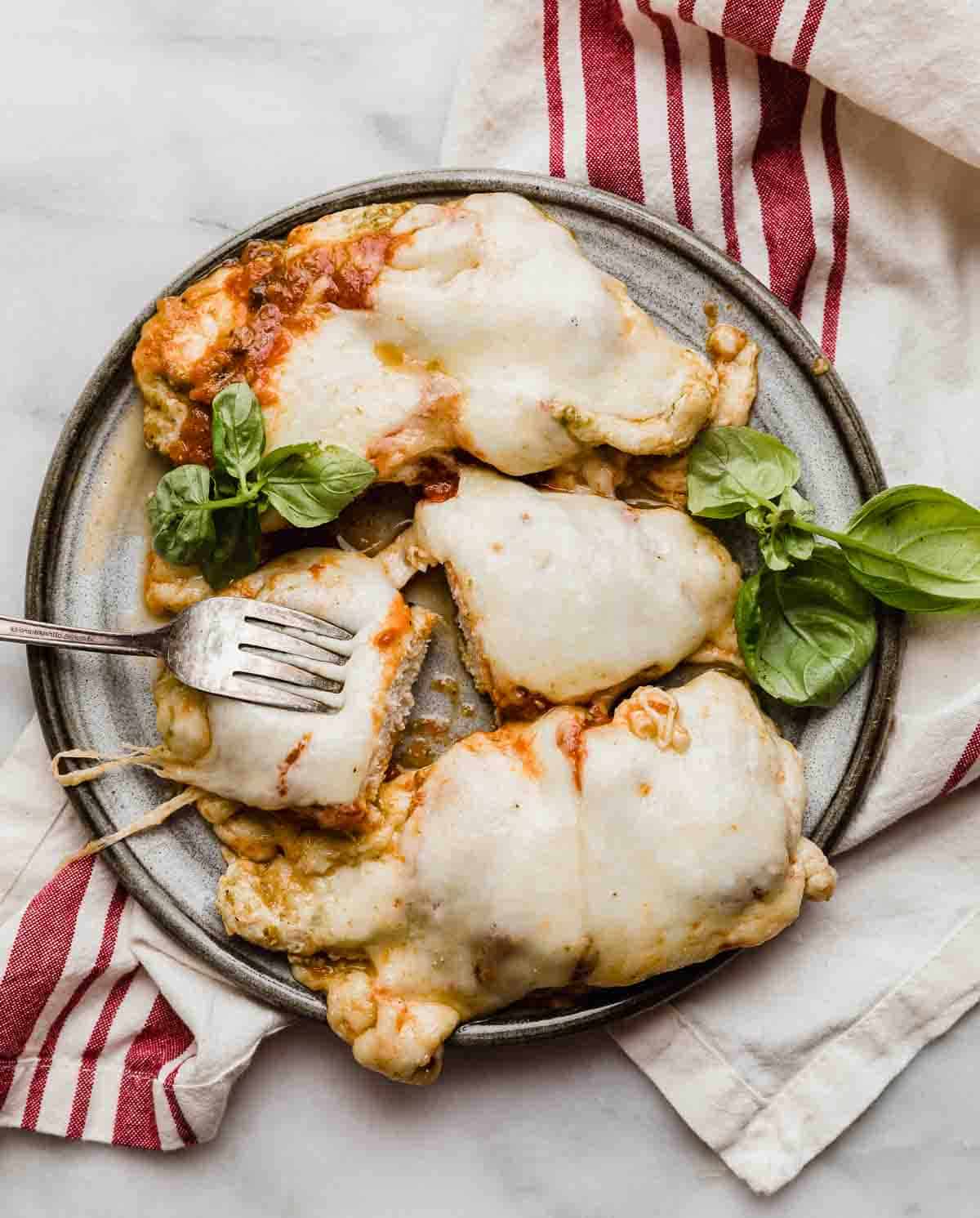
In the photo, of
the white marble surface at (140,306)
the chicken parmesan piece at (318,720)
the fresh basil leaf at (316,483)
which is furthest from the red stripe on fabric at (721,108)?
the chicken parmesan piece at (318,720)

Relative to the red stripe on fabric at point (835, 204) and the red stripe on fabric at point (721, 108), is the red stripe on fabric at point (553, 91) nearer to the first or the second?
the red stripe on fabric at point (721, 108)

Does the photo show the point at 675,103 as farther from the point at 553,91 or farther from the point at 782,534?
the point at 782,534

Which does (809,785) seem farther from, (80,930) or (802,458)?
(80,930)

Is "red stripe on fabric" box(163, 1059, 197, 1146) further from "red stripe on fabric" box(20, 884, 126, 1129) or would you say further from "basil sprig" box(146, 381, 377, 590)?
"basil sprig" box(146, 381, 377, 590)

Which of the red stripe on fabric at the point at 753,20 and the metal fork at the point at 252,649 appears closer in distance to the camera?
the metal fork at the point at 252,649

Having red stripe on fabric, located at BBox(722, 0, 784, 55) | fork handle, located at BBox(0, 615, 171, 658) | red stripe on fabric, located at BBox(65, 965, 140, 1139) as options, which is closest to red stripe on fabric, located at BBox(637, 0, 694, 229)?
red stripe on fabric, located at BBox(722, 0, 784, 55)

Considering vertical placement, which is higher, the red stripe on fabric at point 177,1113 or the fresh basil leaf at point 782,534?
the fresh basil leaf at point 782,534

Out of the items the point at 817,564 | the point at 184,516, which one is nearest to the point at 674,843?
the point at 817,564
